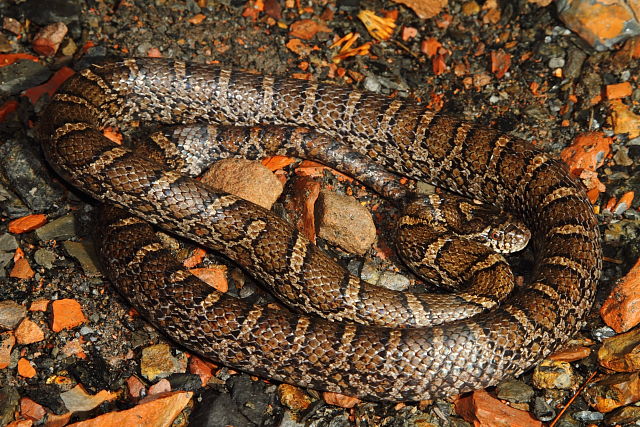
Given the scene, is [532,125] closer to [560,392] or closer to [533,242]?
[533,242]

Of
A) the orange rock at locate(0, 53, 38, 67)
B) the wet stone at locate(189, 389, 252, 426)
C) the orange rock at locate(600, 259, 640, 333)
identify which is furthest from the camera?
the orange rock at locate(0, 53, 38, 67)

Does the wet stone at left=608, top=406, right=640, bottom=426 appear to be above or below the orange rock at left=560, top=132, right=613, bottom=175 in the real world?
below

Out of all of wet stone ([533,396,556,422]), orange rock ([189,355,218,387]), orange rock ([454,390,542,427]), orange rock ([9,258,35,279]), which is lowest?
orange rock ([9,258,35,279])

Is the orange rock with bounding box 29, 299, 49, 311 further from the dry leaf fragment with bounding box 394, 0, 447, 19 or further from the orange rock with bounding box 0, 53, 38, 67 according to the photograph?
the dry leaf fragment with bounding box 394, 0, 447, 19

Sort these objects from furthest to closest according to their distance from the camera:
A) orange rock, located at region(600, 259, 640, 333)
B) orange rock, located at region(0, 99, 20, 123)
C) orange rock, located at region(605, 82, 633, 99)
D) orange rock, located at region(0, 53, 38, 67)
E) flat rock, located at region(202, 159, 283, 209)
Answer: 1. orange rock, located at region(0, 53, 38, 67)
2. orange rock, located at region(605, 82, 633, 99)
3. orange rock, located at region(0, 99, 20, 123)
4. flat rock, located at region(202, 159, 283, 209)
5. orange rock, located at region(600, 259, 640, 333)

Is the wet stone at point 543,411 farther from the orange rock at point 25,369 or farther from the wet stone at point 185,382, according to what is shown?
the orange rock at point 25,369

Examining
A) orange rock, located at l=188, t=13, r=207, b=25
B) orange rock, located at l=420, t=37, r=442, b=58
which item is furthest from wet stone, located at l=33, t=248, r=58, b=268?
orange rock, located at l=420, t=37, r=442, b=58

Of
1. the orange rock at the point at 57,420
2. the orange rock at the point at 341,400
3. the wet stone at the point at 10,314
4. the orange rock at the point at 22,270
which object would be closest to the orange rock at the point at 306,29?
the orange rock at the point at 22,270

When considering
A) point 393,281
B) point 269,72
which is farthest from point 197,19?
point 393,281
